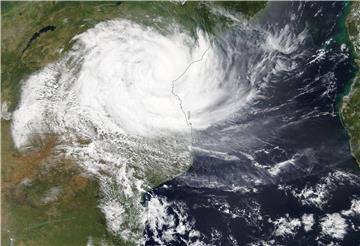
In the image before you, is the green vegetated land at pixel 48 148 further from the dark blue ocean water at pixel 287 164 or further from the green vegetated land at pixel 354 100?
the green vegetated land at pixel 354 100

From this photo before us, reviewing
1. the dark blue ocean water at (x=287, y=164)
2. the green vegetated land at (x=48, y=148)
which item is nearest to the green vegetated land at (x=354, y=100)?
the dark blue ocean water at (x=287, y=164)

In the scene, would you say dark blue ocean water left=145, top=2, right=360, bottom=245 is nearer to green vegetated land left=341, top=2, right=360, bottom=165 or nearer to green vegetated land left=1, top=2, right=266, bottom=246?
green vegetated land left=341, top=2, right=360, bottom=165

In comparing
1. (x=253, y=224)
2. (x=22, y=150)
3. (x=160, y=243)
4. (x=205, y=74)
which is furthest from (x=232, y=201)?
(x=22, y=150)

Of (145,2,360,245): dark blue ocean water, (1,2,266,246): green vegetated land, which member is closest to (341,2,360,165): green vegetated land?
(145,2,360,245): dark blue ocean water

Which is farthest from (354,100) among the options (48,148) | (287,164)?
(48,148)

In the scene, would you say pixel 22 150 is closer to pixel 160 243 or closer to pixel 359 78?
pixel 160 243

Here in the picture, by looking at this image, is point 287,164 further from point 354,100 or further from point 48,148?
point 48,148

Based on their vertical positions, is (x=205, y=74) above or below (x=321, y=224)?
above
